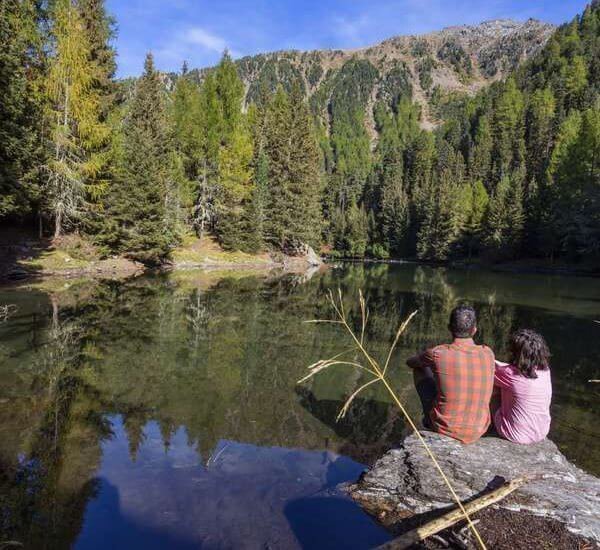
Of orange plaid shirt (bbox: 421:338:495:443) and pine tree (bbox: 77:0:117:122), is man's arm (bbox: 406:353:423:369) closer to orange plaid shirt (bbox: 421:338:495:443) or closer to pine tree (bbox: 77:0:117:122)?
orange plaid shirt (bbox: 421:338:495:443)

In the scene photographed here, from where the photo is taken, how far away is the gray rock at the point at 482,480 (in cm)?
400

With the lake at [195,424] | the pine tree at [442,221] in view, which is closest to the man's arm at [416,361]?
the lake at [195,424]

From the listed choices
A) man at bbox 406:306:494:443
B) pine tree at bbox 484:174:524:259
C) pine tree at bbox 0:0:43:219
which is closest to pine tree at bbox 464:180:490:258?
pine tree at bbox 484:174:524:259

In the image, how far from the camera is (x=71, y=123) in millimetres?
27734

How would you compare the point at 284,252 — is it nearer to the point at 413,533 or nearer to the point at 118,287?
the point at 118,287

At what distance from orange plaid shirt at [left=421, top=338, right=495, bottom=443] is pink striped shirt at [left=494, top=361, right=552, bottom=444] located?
0.92 ft

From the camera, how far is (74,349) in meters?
10.4

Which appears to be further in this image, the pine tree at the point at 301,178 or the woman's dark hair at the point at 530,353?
the pine tree at the point at 301,178

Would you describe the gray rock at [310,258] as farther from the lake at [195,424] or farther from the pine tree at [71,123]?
the lake at [195,424]

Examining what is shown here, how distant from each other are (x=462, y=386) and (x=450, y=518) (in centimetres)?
164

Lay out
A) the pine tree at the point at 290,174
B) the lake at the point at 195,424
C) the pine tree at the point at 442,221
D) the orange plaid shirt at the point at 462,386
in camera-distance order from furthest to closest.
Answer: the pine tree at the point at 442,221 → the pine tree at the point at 290,174 → the orange plaid shirt at the point at 462,386 → the lake at the point at 195,424

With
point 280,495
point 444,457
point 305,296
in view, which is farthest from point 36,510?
point 305,296

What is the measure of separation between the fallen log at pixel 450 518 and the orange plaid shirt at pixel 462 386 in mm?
860

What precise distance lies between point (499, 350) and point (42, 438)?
10.6 m
